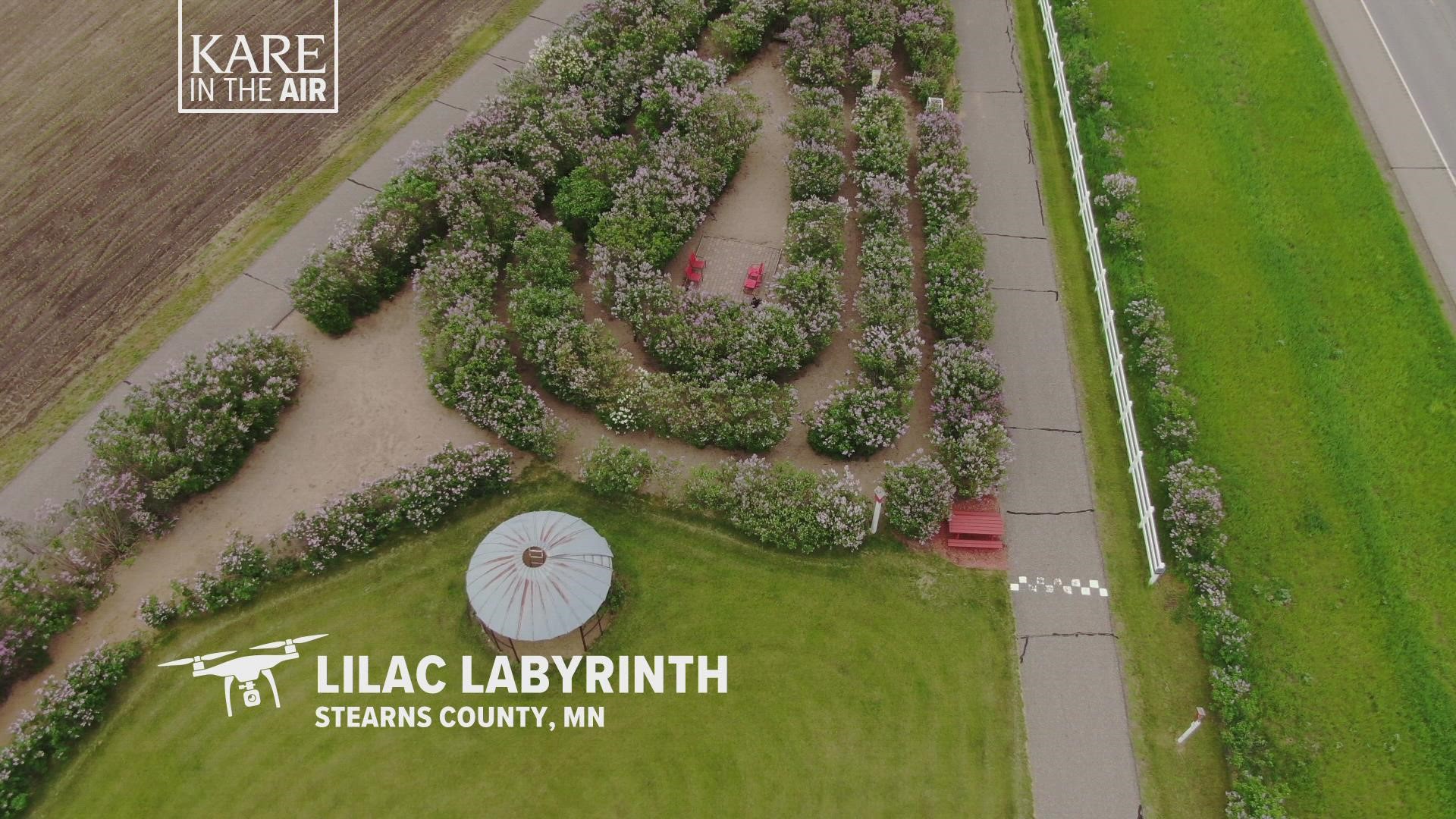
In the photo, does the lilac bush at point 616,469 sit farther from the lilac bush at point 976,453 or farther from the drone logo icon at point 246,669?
the drone logo icon at point 246,669

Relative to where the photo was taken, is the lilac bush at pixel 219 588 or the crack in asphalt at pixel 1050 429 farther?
the crack in asphalt at pixel 1050 429

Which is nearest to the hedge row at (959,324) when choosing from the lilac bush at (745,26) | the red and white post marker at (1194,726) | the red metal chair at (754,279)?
the red metal chair at (754,279)

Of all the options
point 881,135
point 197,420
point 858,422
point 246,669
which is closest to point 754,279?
point 858,422

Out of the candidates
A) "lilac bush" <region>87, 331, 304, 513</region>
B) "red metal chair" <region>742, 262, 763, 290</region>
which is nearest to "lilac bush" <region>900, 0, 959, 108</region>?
"red metal chair" <region>742, 262, 763, 290</region>

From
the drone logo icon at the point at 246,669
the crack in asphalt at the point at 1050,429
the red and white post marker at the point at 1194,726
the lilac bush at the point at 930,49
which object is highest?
the lilac bush at the point at 930,49

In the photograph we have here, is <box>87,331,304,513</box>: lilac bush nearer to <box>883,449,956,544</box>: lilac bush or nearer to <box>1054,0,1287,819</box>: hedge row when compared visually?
<box>883,449,956,544</box>: lilac bush

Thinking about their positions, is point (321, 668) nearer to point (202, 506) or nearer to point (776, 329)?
point (202, 506)

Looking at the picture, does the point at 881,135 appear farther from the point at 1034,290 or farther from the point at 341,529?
the point at 341,529
